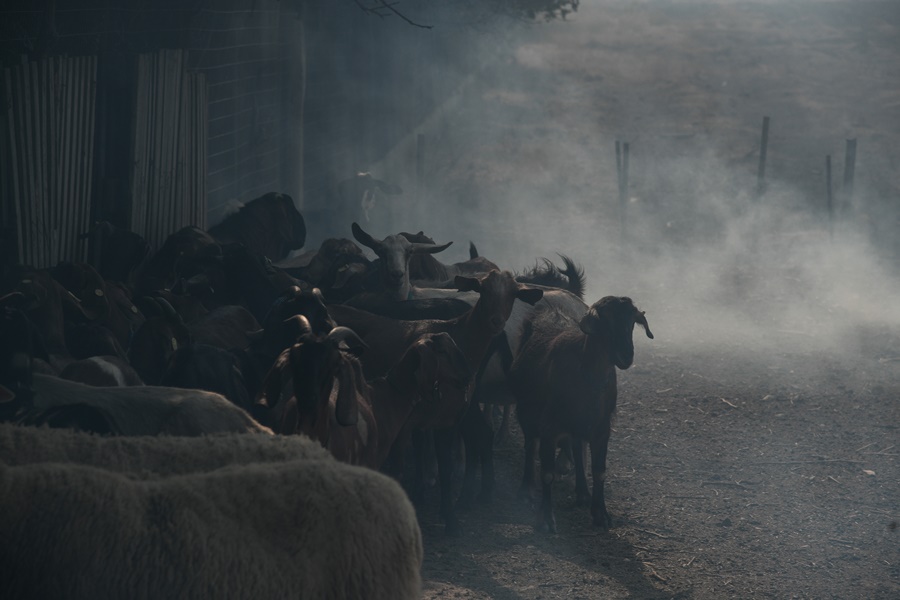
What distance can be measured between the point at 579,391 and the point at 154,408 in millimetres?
3852

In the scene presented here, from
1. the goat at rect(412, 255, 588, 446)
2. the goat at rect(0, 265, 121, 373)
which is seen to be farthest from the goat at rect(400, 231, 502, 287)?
the goat at rect(0, 265, 121, 373)

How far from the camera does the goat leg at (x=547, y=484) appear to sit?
8211 mm

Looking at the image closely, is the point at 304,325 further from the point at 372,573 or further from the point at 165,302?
the point at 372,573

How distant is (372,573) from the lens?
3779 mm

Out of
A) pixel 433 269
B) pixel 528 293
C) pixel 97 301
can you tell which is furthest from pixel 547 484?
pixel 433 269

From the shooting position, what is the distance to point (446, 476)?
826 centimetres

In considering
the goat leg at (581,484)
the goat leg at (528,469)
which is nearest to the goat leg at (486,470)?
the goat leg at (528,469)

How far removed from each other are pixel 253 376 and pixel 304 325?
782 millimetres

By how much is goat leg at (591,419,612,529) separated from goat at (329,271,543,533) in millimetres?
928

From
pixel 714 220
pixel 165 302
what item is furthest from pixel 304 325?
pixel 714 220

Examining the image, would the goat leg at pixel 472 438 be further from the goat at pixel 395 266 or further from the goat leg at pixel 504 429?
the goat at pixel 395 266

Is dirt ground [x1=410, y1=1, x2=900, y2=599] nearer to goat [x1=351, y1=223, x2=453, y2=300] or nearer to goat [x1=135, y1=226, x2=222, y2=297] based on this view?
goat [x1=351, y1=223, x2=453, y2=300]

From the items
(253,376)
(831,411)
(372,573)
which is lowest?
(831,411)

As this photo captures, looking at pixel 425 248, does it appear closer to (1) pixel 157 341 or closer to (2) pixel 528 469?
(2) pixel 528 469
